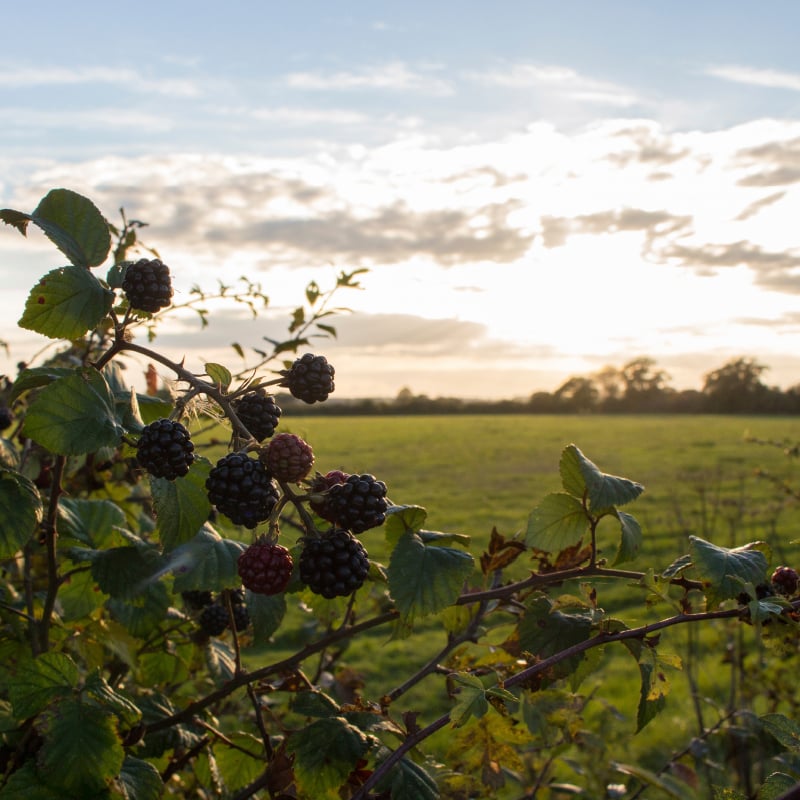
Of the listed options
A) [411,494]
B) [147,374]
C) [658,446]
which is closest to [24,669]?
[147,374]

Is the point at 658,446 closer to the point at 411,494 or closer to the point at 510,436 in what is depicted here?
the point at 510,436

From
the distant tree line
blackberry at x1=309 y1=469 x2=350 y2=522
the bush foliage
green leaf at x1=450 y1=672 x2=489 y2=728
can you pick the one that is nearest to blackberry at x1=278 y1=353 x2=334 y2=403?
the bush foliage

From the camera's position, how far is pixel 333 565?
1193 mm

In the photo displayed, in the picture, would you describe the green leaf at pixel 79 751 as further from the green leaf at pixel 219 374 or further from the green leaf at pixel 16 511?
the green leaf at pixel 219 374

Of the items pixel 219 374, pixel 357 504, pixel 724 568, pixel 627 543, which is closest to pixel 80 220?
pixel 219 374

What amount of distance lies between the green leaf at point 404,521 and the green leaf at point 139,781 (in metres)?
0.67

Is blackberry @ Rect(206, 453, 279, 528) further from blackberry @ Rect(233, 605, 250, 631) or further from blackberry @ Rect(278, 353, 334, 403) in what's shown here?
blackberry @ Rect(233, 605, 250, 631)

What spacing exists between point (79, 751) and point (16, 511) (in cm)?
42

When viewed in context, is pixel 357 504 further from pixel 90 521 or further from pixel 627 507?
pixel 627 507

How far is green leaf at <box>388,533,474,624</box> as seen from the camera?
1.19 metres

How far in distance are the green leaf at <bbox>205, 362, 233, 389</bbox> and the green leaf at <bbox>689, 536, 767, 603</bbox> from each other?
0.84m

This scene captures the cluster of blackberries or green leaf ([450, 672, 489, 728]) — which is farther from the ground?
green leaf ([450, 672, 489, 728])

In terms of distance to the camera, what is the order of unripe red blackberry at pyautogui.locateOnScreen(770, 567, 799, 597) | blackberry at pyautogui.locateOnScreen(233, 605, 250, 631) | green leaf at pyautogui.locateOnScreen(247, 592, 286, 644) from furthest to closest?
blackberry at pyautogui.locateOnScreen(233, 605, 250, 631)
green leaf at pyautogui.locateOnScreen(247, 592, 286, 644)
unripe red blackberry at pyautogui.locateOnScreen(770, 567, 799, 597)

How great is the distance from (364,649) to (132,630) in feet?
26.3
